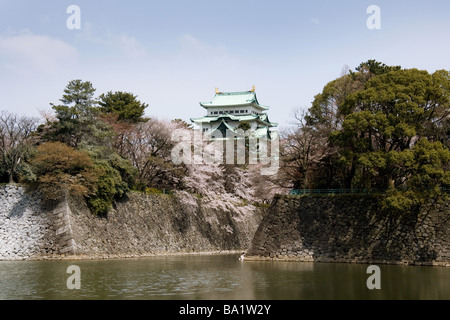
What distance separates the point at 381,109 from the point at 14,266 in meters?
20.4

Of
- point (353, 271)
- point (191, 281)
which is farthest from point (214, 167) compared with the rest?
point (191, 281)

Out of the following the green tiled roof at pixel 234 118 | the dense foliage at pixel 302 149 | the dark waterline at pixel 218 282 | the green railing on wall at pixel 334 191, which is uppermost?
the green tiled roof at pixel 234 118

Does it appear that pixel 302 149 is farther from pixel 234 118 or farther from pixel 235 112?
pixel 235 112

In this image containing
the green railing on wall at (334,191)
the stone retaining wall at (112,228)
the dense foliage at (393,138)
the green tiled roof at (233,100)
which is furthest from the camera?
the green tiled roof at (233,100)

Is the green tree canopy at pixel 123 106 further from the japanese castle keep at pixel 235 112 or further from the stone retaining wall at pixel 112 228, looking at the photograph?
the japanese castle keep at pixel 235 112

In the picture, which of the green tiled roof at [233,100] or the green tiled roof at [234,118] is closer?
the green tiled roof at [234,118]

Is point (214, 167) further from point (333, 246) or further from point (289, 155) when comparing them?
point (333, 246)

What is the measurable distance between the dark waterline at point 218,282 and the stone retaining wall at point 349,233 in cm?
188

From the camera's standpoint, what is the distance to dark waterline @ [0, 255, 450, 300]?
627 inches

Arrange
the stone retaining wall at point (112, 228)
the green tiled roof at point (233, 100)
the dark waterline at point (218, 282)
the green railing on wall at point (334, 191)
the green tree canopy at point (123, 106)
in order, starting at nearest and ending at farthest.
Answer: the dark waterline at point (218, 282), the stone retaining wall at point (112, 228), the green railing on wall at point (334, 191), the green tree canopy at point (123, 106), the green tiled roof at point (233, 100)

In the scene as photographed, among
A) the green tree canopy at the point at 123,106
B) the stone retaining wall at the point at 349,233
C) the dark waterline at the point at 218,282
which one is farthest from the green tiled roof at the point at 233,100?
the dark waterline at the point at 218,282

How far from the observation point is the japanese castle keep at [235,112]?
2633 inches

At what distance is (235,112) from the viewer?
70.7m

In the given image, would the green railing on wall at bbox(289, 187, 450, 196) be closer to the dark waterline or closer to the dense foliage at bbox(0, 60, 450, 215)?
the dense foliage at bbox(0, 60, 450, 215)
